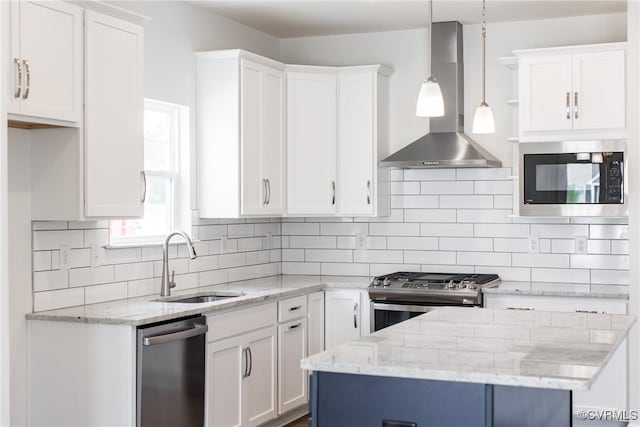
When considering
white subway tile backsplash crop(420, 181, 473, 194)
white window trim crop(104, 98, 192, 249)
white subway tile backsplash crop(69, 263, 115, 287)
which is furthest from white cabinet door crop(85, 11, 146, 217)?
white subway tile backsplash crop(420, 181, 473, 194)

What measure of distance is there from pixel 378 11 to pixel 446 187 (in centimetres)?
133

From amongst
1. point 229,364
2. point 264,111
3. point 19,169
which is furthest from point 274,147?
point 19,169

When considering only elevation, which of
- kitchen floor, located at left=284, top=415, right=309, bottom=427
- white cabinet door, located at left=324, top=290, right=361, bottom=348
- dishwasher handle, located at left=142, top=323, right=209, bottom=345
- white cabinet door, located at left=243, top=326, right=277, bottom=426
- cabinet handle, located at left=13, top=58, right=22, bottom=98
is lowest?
kitchen floor, located at left=284, top=415, right=309, bottom=427

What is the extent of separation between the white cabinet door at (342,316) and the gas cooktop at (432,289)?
18cm

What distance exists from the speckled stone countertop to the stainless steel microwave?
1253 millimetres

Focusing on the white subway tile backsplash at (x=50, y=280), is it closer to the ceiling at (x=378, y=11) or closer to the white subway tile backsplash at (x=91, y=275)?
the white subway tile backsplash at (x=91, y=275)

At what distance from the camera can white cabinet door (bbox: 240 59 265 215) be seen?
211 inches

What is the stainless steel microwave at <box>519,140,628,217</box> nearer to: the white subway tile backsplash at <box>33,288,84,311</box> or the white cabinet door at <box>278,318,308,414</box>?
the white cabinet door at <box>278,318,308,414</box>

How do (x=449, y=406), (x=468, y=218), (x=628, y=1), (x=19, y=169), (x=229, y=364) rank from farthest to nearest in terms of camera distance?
(x=468, y=218)
(x=628, y=1)
(x=229, y=364)
(x=19, y=169)
(x=449, y=406)

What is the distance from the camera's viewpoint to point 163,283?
15.7 ft

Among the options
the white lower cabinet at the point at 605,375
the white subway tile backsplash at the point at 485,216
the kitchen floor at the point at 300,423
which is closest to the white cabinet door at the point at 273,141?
the white subway tile backsplash at the point at 485,216

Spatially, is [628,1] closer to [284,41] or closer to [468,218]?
[468,218]

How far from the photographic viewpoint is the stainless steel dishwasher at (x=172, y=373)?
378 centimetres

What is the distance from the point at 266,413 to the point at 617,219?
259 centimetres
